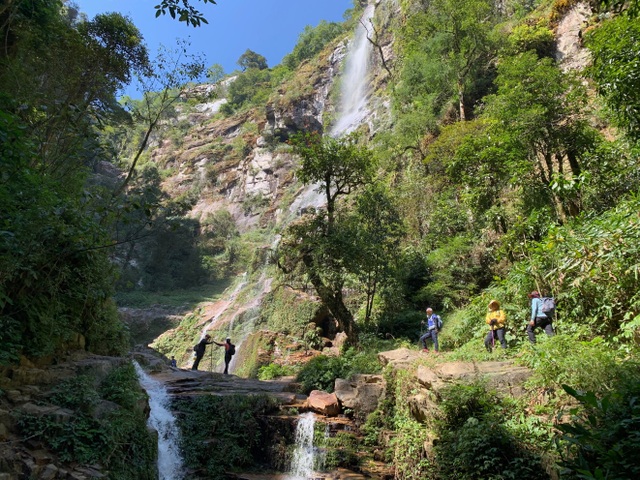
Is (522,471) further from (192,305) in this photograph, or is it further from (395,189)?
(192,305)

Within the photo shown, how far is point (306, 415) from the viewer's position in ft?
31.1

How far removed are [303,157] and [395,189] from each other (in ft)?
19.5

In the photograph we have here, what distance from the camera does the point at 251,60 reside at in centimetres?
7481

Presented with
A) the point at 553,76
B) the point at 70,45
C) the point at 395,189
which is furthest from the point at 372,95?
the point at 70,45

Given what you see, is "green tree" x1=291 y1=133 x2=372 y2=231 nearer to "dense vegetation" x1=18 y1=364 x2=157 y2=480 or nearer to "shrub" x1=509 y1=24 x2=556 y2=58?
"dense vegetation" x1=18 y1=364 x2=157 y2=480

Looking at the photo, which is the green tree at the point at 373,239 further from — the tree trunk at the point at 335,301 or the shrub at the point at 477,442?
the shrub at the point at 477,442

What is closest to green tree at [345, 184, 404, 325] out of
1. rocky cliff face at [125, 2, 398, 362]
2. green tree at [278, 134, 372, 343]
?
green tree at [278, 134, 372, 343]

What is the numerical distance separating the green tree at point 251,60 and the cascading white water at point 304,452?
2937 inches

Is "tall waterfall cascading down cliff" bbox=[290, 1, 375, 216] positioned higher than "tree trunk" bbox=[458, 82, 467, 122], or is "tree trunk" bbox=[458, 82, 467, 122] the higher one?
"tall waterfall cascading down cliff" bbox=[290, 1, 375, 216]

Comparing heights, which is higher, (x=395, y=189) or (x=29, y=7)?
(x=395, y=189)

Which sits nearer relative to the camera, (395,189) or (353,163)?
(353,163)

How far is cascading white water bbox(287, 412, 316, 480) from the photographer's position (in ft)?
28.2

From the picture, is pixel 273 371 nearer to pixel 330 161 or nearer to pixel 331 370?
pixel 331 370

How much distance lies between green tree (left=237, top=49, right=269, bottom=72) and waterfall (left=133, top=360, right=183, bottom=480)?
2878 inches
